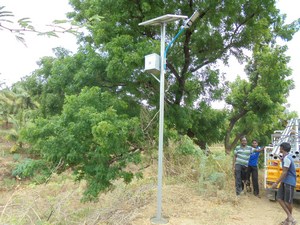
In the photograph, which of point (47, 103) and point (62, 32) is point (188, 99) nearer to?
point (47, 103)

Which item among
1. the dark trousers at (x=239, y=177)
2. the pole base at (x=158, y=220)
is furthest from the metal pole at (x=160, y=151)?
the dark trousers at (x=239, y=177)

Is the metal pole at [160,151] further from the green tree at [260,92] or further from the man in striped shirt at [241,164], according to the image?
the green tree at [260,92]

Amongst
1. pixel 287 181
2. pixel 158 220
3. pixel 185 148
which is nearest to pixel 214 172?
pixel 185 148

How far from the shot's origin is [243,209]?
673cm

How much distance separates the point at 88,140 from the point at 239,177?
421cm

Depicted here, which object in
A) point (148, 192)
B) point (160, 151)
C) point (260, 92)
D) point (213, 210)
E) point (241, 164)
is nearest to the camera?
point (160, 151)

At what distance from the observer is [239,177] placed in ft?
26.2

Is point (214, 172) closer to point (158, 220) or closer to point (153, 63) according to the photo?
point (158, 220)

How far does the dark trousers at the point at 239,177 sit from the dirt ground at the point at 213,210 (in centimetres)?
25

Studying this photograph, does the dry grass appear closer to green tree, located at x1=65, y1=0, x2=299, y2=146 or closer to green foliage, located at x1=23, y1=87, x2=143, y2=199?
green foliage, located at x1=23, y1=87, x2=143, y2=199

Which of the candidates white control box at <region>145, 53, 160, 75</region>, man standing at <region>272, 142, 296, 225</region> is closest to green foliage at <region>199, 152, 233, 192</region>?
man standing at <region>272, 142, 296, 225</region>

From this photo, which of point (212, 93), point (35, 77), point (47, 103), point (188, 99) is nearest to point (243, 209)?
point (188, 99)

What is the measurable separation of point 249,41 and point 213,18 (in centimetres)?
192

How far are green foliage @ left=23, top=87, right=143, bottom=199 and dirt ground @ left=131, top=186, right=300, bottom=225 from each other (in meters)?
1.33
